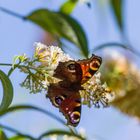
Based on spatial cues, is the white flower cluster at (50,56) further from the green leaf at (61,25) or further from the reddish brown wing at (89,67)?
the green leaf at (61,25)

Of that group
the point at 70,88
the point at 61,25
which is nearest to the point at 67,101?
the point at 70,88

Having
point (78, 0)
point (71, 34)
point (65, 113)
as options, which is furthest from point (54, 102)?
point (78, 0)

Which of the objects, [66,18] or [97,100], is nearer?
[97,100]

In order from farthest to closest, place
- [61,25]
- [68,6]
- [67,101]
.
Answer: [68,6] → [61,25] → [67,101]

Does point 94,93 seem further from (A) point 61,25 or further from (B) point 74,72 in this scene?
(A) point 61,25

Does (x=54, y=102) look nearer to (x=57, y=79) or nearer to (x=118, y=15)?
(x=57, y=79)

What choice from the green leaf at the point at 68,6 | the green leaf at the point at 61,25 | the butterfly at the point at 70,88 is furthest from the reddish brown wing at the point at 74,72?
the green leaf at the point at 68,6

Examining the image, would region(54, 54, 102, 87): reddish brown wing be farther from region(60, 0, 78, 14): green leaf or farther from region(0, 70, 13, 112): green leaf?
region(60, 0, 78, 14): green leaf
